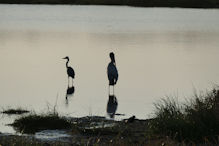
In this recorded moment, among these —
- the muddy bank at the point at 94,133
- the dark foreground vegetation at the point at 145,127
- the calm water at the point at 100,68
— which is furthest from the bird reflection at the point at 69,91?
the muddy bank at the point at 94,133

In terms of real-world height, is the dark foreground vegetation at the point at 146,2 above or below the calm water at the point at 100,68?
above

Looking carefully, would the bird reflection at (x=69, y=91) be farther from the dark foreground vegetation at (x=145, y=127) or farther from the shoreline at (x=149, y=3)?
the shoreline at (x=149, y=3)

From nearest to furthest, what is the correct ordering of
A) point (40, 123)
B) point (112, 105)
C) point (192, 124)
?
1. point (192, 124)
2. point (40, 123)
3. point (112, 105)

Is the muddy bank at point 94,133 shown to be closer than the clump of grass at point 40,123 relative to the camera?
Yes

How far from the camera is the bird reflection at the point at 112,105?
15684mm

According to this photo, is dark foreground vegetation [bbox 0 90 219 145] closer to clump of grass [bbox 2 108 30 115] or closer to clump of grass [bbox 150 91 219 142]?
clump of grass [bbox 150 91 219 142]

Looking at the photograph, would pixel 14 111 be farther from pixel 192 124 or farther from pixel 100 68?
pixel 100 68

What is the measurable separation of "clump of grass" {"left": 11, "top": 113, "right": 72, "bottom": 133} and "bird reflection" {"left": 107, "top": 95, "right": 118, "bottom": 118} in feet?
7.73

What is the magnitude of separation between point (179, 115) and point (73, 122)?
278 centimetres

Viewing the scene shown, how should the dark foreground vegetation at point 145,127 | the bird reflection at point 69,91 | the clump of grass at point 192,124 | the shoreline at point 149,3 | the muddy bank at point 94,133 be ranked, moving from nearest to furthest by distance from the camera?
the dark foreground vegetation at point 145,127
the clump of grass at point 192,124
the muddy bank at point 94,133
the bird reflection at point 69,91
the shoreline at point 149,3

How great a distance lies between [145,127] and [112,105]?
449cm

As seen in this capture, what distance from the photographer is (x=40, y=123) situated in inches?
513

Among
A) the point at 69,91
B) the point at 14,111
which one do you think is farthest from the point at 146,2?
the point at 14,111

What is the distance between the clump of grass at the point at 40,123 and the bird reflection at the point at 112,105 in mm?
2357
